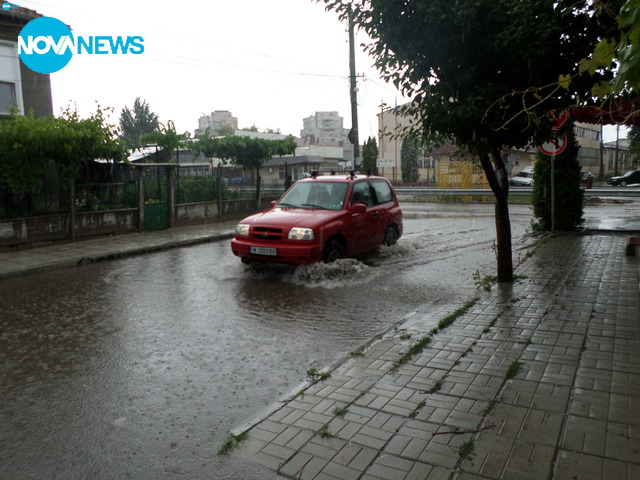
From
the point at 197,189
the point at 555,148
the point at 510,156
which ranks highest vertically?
the point at 510,156

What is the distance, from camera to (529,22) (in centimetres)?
632

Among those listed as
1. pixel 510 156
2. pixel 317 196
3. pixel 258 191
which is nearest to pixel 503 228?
pixel 317 196

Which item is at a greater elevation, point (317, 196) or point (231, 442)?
point (317, 196)

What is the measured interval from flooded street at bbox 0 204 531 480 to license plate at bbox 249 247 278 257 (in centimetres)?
49

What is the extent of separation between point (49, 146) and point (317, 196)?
22.8ft

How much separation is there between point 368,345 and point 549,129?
4.18 meters

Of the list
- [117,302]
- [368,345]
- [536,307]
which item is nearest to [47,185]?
[117,302]

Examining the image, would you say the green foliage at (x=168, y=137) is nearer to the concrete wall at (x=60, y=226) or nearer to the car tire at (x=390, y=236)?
the concrete wall at (x=60, y=226)

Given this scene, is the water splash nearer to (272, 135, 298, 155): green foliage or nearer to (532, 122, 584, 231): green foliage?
(532, 122, 584, 231): green foliage

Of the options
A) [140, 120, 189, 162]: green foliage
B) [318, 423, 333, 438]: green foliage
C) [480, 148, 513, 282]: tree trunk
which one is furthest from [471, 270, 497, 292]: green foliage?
[140, 120, 189, 162]: green foliage

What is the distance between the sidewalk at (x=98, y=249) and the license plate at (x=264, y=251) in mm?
4519

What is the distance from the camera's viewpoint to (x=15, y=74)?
55.3ft

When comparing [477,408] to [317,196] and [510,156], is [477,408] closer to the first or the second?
[317,196]

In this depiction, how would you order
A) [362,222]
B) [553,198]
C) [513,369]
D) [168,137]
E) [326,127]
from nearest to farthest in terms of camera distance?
[513,369], [362,222], [553,198], [168,137], [326,127]
